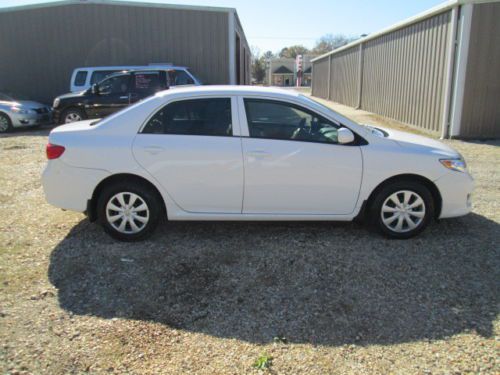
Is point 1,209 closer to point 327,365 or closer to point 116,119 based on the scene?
point 116,119

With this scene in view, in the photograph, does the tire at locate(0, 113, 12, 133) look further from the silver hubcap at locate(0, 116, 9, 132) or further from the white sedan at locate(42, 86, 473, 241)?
the white sedan at locate(42, 86, 473, 241)

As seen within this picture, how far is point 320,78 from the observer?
31.9 meters

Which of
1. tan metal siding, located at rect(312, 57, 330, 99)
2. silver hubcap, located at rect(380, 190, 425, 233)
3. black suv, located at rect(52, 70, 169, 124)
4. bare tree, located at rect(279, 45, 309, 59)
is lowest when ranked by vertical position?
silver hubcap, located at rect(380, 190, 425, 233)

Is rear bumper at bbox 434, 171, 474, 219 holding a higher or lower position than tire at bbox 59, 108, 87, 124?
lower

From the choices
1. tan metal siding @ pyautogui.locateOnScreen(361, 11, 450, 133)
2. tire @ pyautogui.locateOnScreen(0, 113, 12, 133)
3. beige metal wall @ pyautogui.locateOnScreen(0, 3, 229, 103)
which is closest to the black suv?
tire @ pyautogui.locateOnScreen(0, 113, 12, 133)

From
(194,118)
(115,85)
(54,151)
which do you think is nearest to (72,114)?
(115,85)

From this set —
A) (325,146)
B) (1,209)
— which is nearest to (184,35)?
(1,209)

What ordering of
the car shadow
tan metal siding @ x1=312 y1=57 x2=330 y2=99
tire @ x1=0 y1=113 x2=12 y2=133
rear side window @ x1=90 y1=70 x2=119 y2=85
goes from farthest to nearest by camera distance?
tan metal siding @ x1=312 y1=57 x2=330 y2=99, rear side window @ x1=90 y1=70 x2=119 y2=85, tire @ x1=0 y1=113 x2=12 y2=133, the car shadow

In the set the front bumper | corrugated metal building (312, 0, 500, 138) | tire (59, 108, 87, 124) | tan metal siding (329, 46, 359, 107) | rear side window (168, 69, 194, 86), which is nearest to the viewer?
corrugated metal building (312, 0, 500, 138)

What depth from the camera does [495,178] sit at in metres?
7.07

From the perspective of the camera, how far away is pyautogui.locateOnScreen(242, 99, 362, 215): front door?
164 inches

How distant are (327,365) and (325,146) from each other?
2230mm

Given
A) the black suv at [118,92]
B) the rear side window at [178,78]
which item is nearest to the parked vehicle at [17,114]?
the black suv at [118,92]

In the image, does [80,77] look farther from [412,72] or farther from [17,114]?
[412,72]
